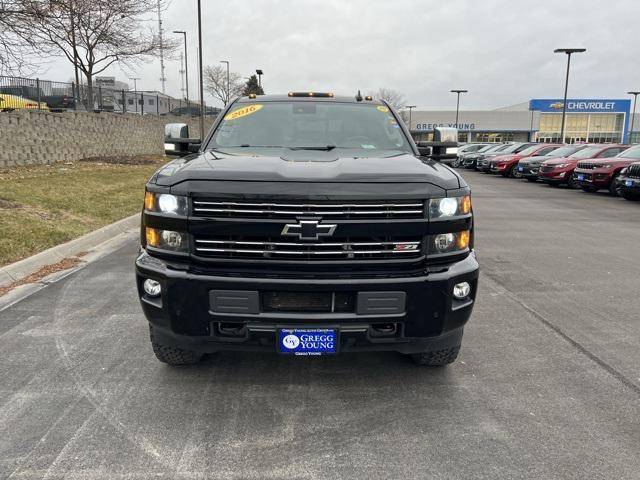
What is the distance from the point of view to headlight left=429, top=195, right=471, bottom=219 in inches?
120

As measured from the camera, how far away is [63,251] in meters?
7.17

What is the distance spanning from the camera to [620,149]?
19.7 m

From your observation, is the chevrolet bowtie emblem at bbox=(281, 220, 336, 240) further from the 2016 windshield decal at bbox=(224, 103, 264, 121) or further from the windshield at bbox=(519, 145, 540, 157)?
the windshield at bbox=(519, 145, 540, 157)

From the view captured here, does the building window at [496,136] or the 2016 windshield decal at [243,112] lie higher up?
the building window at [496,136]

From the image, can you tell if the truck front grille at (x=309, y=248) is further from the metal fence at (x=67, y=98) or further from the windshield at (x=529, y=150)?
the windshield at (x=529, y=150)

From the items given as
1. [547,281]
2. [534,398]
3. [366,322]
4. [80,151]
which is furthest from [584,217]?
[80,151]

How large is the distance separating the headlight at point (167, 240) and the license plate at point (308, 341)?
75cm

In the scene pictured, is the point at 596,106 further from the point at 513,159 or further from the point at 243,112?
the point at 243,112

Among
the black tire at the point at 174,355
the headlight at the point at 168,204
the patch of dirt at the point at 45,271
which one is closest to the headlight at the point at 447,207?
the headlight at the point at 168,204

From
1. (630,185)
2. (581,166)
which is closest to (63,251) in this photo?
(630,185)

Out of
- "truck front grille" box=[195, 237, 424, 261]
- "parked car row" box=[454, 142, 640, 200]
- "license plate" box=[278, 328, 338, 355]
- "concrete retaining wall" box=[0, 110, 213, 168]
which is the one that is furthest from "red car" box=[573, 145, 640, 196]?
"concrete retaining wall" box=[0, 110, 213, 168]

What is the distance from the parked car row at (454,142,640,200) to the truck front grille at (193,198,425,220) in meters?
14.6

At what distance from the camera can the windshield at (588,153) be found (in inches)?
781

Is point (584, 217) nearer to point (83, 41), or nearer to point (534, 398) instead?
point (534, 398)
